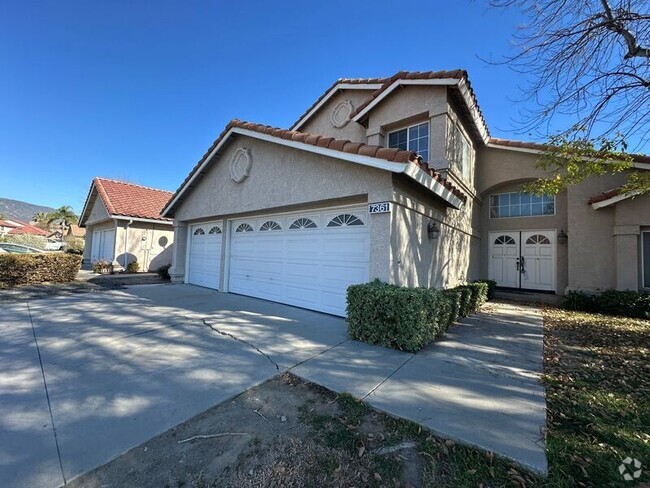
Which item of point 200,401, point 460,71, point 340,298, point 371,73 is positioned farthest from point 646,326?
point 371,73

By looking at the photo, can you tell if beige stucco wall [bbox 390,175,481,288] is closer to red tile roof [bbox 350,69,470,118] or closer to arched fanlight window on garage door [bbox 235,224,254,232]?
red tile roof [bbox 350,69,470,118]

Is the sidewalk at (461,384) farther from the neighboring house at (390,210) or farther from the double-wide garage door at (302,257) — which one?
the double-wide garage door at (302,257)

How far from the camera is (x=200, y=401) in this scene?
3295mm

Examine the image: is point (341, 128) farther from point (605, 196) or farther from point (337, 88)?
point (605, 196)

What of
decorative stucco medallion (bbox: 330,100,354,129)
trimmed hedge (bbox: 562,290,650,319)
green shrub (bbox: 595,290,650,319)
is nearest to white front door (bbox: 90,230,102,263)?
decorative stucco medallion (bbox: 330,100,354,129)

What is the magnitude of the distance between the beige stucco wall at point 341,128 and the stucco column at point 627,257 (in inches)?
356

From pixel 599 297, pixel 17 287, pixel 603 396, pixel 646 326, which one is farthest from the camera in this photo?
pixel 17 287

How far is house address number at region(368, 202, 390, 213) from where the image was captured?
5.90m

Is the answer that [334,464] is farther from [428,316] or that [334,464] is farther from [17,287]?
[17,287]

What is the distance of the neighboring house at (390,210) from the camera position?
655 centimetres

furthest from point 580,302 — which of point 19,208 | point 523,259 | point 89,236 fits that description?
point 19,208

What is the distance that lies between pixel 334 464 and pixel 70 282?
14330 mm

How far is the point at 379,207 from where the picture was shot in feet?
19.7

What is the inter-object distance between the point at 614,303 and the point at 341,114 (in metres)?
11.6
